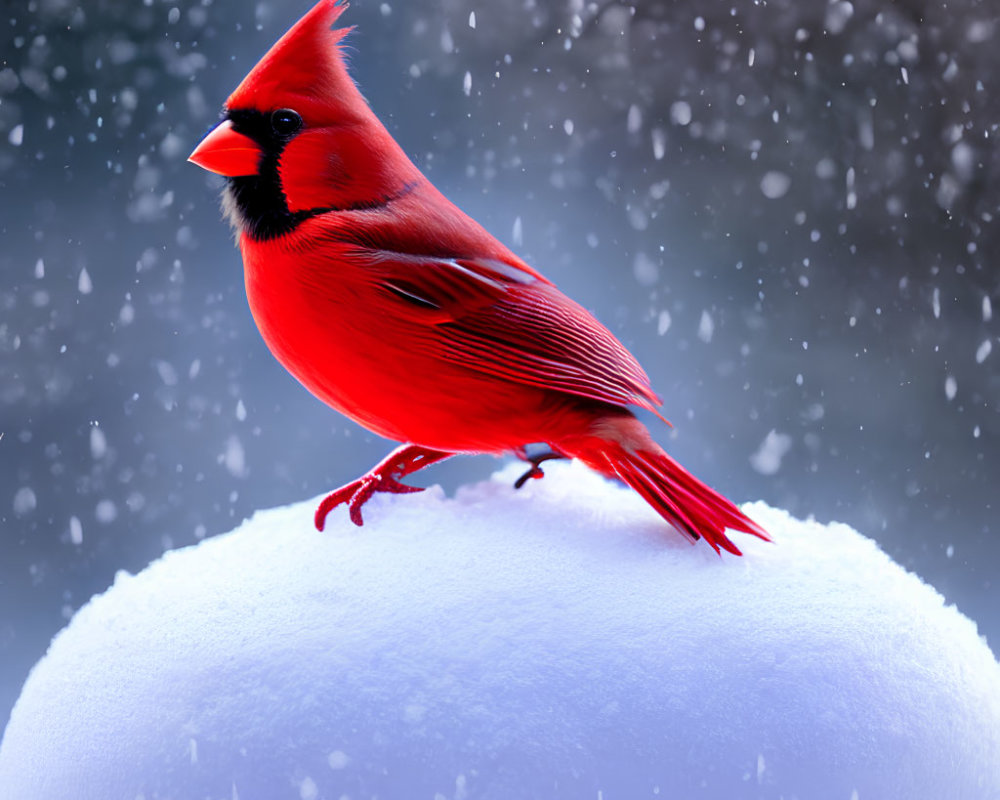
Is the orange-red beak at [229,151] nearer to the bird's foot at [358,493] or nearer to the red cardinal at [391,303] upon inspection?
the red cardinal at [391,303]

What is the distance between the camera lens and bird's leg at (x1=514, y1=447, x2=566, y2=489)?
101cm

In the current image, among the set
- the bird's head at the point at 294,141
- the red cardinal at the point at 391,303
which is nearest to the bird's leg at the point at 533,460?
the red cardinal at the point at 391,303

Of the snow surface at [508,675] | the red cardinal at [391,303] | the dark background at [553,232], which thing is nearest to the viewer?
the snow surface at [508,675]

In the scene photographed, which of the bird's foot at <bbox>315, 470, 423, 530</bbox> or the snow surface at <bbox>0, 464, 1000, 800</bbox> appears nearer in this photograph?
the snow surface at <bbox>0, 464, 1000, 800</bbox>

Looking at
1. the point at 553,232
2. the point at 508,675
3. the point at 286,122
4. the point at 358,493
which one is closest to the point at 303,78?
the point at 286,122

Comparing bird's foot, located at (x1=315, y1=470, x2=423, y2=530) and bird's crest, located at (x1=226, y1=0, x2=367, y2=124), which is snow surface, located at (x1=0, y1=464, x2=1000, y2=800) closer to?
bird's foot, located at (x1=315, y1=470, x2=423, y2=530)

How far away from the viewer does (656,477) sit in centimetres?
95

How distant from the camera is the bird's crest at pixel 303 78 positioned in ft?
3.00

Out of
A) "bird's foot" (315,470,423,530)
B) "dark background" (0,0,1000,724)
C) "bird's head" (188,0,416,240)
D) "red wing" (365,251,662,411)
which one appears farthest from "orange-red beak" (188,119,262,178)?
"dark background" (0,0,1000,724)

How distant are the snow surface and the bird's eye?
40 cm

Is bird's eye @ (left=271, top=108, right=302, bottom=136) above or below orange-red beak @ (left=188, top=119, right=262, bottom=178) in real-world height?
above

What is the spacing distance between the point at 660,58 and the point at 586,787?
120 cm

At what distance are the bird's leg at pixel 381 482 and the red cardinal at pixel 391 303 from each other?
0.32 ft

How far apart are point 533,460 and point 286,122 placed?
0.44 meters
